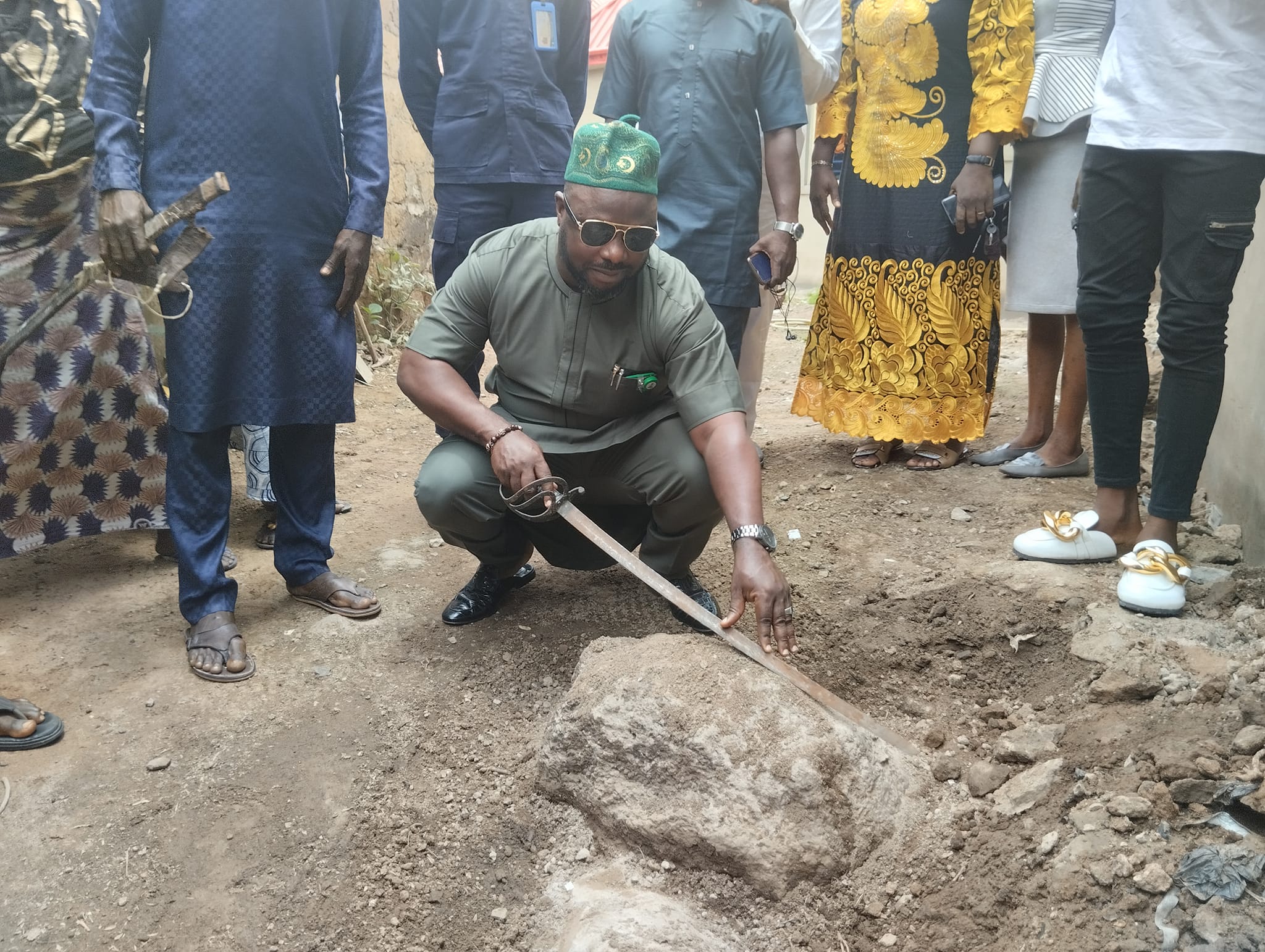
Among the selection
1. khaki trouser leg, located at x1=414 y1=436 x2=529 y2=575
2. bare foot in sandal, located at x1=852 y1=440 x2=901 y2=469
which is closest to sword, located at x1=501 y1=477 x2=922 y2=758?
khaki trouser leg, located at x1=414 y1=436 x2=529 y2=575

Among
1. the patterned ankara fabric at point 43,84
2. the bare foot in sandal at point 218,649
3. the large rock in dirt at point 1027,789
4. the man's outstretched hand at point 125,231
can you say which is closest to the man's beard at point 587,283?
the man's outstretched hand at point 125,231

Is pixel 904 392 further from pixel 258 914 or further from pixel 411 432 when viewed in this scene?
pixel 258 914

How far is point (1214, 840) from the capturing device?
1.53 m

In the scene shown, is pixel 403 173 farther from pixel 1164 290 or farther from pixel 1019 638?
pixel 1019 638

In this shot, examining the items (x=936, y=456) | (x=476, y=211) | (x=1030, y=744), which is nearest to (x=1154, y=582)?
(x=1030, y=744)

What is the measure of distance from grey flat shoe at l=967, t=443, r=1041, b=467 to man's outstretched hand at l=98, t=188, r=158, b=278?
2696 mm

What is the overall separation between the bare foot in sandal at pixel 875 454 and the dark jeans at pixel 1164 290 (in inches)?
46.0

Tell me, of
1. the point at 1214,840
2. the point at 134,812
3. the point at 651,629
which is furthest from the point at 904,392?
the point at 134,812

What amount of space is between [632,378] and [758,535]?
1.96 ft

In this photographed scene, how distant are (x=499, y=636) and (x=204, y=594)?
0.74m

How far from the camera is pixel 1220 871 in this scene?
1438 millimetres

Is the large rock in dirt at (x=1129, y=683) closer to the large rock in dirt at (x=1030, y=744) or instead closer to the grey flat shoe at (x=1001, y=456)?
the large rock in dirt at (x=1030, y=744)

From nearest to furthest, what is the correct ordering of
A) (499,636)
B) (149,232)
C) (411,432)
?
(149,232) → (499,636) → (411,432)

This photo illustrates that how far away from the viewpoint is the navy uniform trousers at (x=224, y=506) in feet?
7.96
